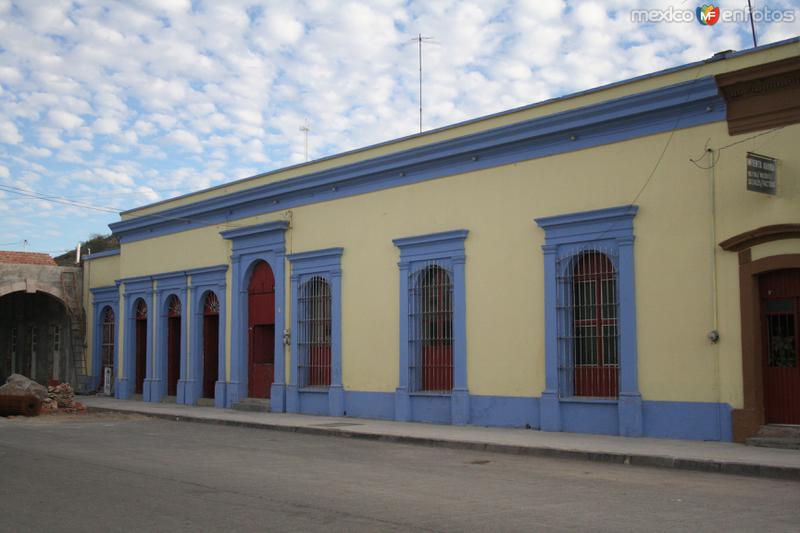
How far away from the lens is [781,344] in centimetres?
1320

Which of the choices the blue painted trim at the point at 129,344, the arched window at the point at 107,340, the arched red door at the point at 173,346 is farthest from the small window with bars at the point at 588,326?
the arched window at the point at 107,340

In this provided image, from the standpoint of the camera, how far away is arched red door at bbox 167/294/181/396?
2659 cm

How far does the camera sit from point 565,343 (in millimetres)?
15766

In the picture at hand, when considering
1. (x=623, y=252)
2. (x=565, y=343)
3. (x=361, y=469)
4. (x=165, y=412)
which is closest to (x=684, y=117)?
(x=623, y=252)

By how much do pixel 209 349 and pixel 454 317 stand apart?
10093mm

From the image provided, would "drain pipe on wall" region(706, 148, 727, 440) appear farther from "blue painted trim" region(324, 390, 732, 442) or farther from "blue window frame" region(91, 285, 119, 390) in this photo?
"blue window frame" region(91, 285, 119, 390)

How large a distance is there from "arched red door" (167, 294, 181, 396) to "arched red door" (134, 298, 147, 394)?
1851mm

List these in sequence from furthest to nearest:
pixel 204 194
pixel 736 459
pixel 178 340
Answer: pixel 178 340 → pixel 204 194 → pixel 736 459

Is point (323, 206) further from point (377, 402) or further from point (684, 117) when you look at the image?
point (684, 117)

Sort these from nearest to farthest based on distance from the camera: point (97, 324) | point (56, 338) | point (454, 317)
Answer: point (454, 317) < point (97, 324) < point (56, 338)

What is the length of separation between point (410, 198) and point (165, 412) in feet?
28.3

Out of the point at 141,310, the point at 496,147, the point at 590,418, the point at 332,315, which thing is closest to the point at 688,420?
the point at 590,418

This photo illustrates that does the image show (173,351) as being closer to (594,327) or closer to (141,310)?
(141,310)

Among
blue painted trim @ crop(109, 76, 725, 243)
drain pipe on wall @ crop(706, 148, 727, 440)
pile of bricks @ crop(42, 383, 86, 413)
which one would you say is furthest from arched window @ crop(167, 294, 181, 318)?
drain pipe on wall @ crop(706, 148, 727, 440)
